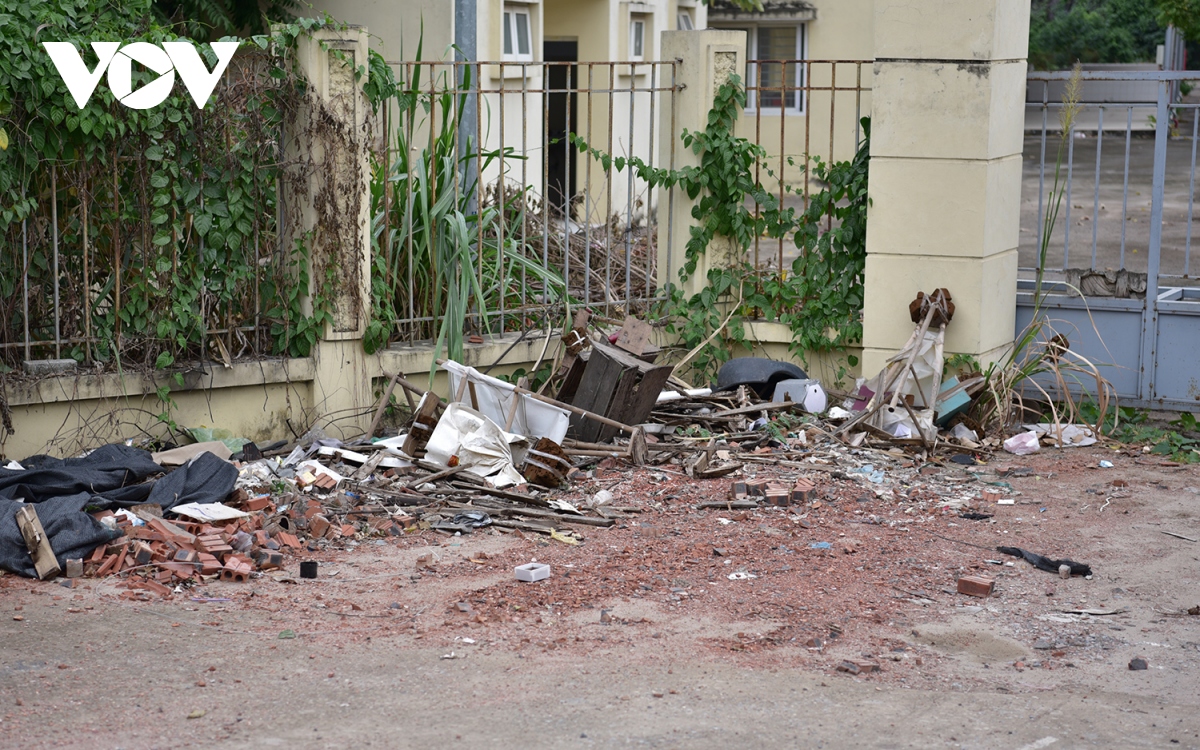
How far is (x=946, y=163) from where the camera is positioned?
8180mm

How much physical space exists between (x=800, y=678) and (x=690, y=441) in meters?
3.26

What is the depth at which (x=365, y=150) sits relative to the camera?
304 inches

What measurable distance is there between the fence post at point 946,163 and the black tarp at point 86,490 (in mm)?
4310

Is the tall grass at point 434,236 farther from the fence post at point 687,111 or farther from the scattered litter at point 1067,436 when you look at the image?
the scattered litter at point 1067,436

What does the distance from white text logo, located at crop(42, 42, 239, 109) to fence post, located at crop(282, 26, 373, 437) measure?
0.61 m

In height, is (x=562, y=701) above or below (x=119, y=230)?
below

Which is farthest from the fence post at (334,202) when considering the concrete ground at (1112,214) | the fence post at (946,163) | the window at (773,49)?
the window at (773,49)

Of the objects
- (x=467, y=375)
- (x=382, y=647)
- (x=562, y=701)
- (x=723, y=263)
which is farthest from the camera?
(x=723, y=263)

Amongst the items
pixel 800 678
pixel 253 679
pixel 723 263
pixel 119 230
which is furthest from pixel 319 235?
pixel 800 678

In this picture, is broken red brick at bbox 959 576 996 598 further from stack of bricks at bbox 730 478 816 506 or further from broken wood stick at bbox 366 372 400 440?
broken wood stick at bbox 366 372 400 440

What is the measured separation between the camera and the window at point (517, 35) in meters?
14.0

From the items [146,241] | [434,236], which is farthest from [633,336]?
[146,241]

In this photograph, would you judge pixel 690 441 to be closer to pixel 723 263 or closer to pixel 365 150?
pixel 723 263

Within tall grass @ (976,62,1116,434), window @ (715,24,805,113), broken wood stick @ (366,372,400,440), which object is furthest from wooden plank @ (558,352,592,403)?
window @ (715,24,805,113)
